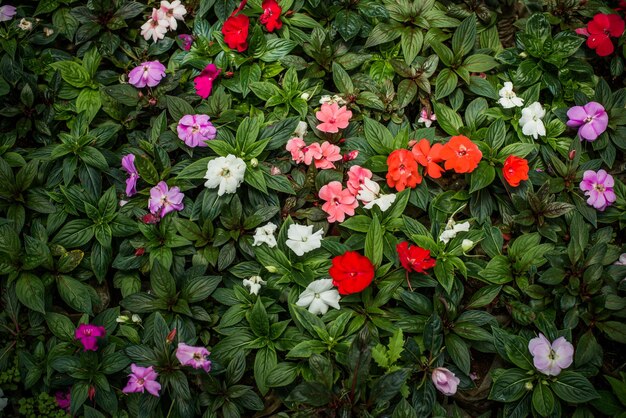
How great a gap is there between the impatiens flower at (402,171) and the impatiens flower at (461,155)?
176mm

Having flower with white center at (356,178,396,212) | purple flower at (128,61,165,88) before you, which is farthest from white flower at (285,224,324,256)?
purple flower at (128,61,165,88)

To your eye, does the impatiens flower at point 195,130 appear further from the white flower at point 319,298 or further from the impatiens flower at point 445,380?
the impatiens flower at point 445,380

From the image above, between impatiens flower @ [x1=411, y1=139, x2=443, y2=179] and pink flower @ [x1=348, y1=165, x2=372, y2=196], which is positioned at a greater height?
impatiens flower @ [x1=411, y1=139, x2=443, y2=179]

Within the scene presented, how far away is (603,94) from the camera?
336 cm

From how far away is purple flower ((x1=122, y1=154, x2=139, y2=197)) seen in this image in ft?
10.0

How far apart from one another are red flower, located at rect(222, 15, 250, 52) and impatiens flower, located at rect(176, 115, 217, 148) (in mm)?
570

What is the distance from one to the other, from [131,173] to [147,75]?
0.67 m

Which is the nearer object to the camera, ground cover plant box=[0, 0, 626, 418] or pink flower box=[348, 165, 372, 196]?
ground cover plant box=[0, 0, 626, 418]

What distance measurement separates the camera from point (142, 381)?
8.54 ft

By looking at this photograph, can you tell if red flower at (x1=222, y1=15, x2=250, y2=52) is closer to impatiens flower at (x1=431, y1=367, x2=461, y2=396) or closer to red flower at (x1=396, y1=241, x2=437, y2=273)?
red flower at (x1=396, y1=241, x2=437, y2=273)

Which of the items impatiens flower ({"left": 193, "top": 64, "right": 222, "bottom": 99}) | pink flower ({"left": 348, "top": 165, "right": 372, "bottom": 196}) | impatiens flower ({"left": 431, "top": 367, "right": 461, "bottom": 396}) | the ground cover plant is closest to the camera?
impatiens flower ({"left": 431, "top": 367, "right": 461, "bottom": 396})

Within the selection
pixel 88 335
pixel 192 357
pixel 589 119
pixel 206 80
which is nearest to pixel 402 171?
pixel 589 119

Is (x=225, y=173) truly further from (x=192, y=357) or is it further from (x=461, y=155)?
(x=461, y=155)

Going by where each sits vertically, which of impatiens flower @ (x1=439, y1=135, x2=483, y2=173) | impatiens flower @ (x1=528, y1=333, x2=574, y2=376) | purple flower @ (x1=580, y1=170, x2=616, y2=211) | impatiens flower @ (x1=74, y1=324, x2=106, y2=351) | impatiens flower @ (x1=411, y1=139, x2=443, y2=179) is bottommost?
impatiens flower @ (x1=74, y1=324, x2=106, y2=351)
